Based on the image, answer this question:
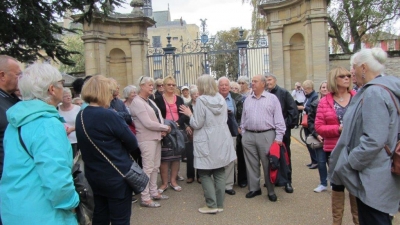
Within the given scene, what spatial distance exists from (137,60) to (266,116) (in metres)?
11.0

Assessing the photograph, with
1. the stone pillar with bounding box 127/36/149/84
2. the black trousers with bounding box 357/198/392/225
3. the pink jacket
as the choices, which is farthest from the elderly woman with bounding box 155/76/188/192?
the stone pillar with bounding box 127/36/149/84

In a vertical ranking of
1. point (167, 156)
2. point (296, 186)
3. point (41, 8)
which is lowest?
point (296, 186)

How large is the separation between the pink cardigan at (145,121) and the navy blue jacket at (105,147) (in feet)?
6.47

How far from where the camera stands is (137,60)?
15.4 meters

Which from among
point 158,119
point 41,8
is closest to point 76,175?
point 158,119

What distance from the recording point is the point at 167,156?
5934 millimetres

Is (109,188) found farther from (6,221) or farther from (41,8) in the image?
(41,8)

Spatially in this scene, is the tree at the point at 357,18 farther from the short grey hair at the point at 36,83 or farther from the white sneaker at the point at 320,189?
the short grey hair at the point at 36,83

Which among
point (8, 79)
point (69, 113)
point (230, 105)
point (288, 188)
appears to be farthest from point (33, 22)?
point (288, 188)

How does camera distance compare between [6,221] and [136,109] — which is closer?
[6,221]

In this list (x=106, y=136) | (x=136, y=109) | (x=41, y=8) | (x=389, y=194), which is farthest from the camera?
(x=41, y=8)

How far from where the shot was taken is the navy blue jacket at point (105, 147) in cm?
313

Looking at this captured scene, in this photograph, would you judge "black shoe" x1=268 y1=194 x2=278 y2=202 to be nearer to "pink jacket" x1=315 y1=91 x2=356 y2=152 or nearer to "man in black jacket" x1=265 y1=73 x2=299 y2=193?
"man in black jacket" x1=265 y1=73 x2=299 y2=193

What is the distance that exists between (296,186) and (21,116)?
498 cm
